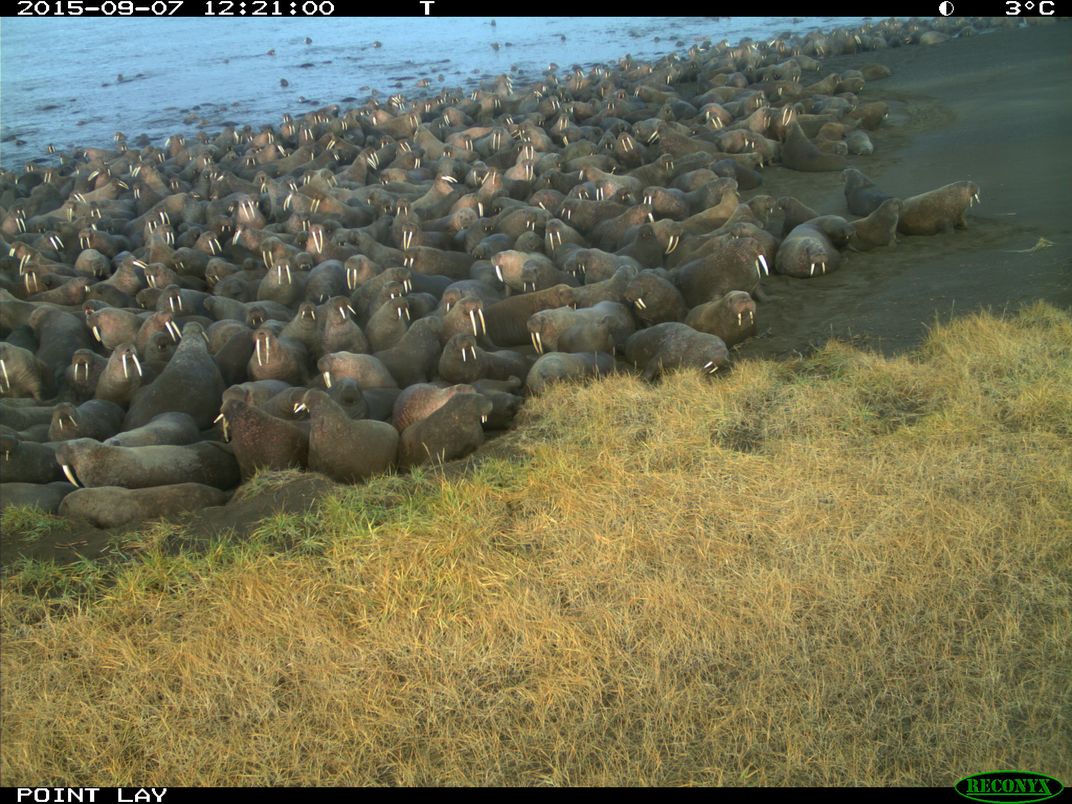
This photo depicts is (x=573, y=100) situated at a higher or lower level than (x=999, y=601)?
higher

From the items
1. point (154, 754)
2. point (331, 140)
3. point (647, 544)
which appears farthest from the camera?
point (331, 140)

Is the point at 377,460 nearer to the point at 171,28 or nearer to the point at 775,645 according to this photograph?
the point at 775,645

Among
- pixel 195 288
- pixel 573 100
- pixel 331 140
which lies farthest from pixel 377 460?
pixel 573 100

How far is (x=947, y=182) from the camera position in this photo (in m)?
10.1

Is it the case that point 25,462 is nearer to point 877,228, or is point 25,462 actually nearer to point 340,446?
point 340,446

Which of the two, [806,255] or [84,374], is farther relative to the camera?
[806,255]

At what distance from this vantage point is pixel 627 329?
7188mm

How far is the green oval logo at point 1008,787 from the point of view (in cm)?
302

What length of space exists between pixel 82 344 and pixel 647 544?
6089 millimetres

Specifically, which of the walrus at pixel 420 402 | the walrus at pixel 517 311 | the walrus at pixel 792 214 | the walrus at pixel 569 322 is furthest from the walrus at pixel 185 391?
the walrus at pixel 792 214

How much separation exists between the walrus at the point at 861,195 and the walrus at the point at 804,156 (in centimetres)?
150

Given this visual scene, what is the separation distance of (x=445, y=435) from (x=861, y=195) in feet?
19.9

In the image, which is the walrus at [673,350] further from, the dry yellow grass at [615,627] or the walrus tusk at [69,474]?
the walrus tusk at [69,474]

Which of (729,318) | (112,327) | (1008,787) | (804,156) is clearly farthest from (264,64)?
(1008,787)
